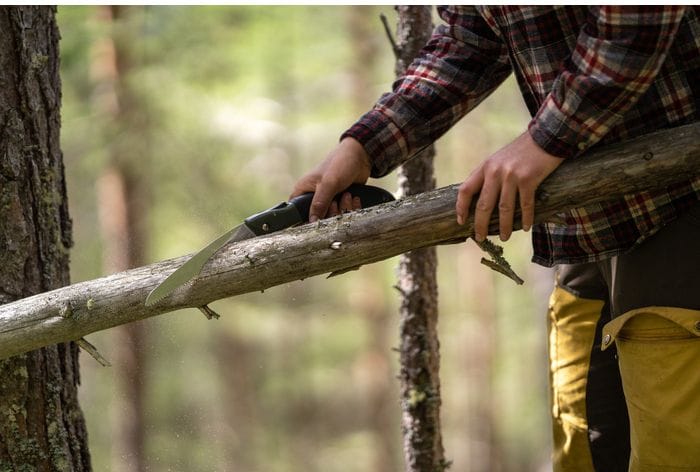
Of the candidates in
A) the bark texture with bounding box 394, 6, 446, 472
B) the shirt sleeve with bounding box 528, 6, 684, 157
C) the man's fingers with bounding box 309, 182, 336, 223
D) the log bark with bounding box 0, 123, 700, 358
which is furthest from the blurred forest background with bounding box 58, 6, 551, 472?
the shirt sleeve with bounding box 528, 6, 684, 157

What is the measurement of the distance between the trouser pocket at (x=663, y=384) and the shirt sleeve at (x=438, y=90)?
0.84 metres

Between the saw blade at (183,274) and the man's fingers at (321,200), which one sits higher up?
the man's fingers at (321,200)

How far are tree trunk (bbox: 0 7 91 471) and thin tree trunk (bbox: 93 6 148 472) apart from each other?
6507 millimetres

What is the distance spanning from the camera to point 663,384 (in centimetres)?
178

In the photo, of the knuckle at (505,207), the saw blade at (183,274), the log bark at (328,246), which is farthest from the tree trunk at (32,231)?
the knuckle at (505,207)

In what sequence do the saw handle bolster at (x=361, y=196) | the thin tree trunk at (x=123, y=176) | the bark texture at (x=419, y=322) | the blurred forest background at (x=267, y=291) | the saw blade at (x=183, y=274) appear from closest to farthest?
the saw blade at (x=183, y=274), the saw handle bolster at (x=361, y=196), the bark texture at (x=419, y=322), the thin tree trunk at (x=123, y=176), the blurred forest background at (x=267, y=291)

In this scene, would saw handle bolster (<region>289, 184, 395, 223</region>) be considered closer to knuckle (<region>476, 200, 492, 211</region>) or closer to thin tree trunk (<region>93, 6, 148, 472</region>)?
knuckle (<region>476, 200, 492, 211</region>)

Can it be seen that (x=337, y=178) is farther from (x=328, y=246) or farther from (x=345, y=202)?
(x=328, y=246)

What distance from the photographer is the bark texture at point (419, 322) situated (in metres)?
3.44

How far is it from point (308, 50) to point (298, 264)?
1087cm

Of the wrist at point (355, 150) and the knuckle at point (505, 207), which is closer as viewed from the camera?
the knuckle at point (505, 207)

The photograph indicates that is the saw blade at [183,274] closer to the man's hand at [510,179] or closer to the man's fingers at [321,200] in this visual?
the man's fingers at [321,200]

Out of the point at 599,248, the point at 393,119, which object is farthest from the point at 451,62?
the point at 599,248

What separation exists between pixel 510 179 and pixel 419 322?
1851 millimetres
